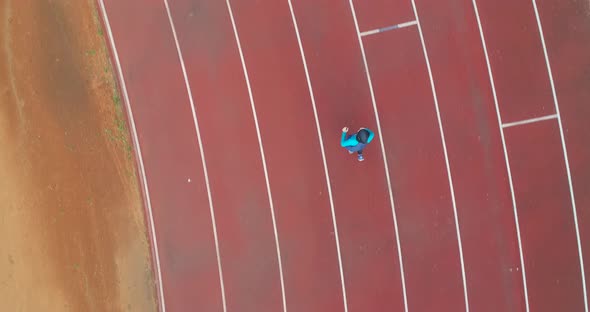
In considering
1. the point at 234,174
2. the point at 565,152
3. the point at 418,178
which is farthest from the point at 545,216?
the point at 234,174

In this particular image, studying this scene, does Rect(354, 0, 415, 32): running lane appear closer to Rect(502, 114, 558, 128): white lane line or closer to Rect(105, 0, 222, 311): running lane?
Rect(502, 114, 558, 128): white lane line

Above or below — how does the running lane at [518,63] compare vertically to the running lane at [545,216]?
above

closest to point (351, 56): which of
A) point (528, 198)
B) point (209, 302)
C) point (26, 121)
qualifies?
point (528, 198)

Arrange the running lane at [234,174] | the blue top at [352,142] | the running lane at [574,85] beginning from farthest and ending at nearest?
the running lane at [234,174] < the running lane at [574,85] < the blue top at [352,142]

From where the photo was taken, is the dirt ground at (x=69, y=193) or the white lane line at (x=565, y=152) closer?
the white lane line at (x=565, y=152)

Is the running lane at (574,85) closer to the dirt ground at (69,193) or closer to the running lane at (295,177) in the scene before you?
the running lane at (295,177)

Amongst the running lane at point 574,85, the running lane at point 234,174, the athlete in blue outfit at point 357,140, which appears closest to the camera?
the athlete in blue outfit at point 357,140

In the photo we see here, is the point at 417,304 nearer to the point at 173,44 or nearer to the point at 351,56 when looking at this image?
the point at 351,56

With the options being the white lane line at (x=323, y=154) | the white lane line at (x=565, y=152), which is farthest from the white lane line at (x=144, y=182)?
the white lane line at (x=565, y=152)
